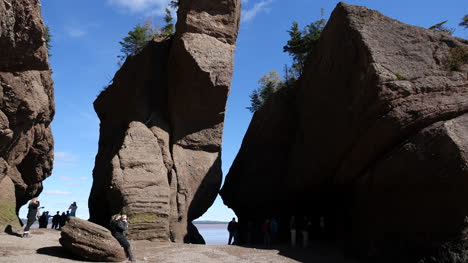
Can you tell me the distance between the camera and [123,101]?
21203mm

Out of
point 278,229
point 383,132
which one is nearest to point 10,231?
point 278,229

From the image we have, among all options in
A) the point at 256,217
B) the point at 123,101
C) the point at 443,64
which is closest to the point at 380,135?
the point at 443,64

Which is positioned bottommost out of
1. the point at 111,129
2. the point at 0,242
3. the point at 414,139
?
the point at 0,242

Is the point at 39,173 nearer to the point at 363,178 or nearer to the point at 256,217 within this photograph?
the point at 256,217

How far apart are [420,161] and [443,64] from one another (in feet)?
12.9

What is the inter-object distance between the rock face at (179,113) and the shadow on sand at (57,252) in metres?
6.06

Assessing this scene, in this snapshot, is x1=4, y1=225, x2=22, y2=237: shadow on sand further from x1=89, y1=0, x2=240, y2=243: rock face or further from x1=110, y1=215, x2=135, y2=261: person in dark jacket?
x1=89, y1=0, x2=240, y2=243: rock face

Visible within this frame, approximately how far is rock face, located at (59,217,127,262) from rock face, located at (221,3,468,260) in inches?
307

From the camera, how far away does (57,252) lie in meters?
10.8

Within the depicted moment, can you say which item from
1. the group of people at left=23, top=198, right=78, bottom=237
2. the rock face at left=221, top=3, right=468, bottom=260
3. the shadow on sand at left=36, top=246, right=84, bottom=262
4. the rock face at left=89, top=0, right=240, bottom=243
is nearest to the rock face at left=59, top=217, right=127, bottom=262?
the shadow on sand at left=36, top=246, right=84, bottom=262

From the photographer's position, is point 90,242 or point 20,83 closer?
point 90,242

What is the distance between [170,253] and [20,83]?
7.98 meters

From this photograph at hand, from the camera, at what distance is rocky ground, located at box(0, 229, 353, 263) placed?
10.1 metres

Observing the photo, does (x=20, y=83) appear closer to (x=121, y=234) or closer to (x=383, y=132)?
(x=121, y=234)
